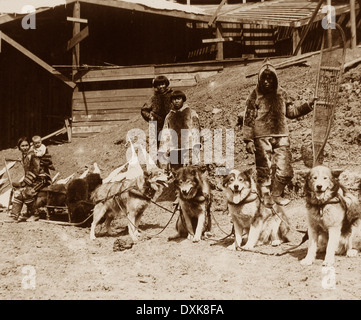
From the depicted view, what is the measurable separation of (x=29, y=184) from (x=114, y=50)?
12.1m

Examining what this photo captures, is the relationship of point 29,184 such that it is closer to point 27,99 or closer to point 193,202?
point 193,202

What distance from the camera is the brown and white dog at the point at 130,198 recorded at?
9.16 m

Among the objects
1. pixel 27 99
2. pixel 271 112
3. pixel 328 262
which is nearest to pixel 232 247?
pixel 328 262

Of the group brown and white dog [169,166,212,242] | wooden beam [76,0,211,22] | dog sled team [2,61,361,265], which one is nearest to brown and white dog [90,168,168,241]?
dog sled team [2,61,361,265]

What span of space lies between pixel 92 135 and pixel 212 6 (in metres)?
9.80

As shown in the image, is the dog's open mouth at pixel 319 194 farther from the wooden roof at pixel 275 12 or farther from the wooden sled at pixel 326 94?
the wooden roof at pixel 275 12

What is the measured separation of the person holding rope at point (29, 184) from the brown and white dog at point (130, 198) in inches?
59.8

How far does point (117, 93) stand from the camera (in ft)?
61.4

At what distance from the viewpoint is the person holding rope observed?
10734mm

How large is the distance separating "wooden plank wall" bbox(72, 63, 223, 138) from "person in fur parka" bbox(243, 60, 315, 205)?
31.5ft

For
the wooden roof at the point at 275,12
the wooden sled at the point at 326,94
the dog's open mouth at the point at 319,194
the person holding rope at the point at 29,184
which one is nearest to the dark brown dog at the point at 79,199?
the person holding rope at the point at 29,184

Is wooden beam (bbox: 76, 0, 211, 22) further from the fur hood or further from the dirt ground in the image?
the fur hood

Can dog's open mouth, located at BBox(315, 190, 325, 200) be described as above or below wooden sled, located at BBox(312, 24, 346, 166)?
below

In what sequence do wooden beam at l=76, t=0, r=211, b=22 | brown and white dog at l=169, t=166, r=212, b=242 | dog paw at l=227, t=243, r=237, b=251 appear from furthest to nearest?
1. wooden beam at l=76, t=0, r=211, b=22
2. brown and white dog at l=169, t=166, r=212, b=242
3. dog paw at l=227, t=243, r=237, b=251
